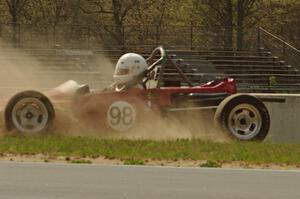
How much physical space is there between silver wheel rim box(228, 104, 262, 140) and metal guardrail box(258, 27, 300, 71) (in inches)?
1113

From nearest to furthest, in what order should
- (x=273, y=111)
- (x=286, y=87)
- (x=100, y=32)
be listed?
(x=273, y=111) → (x=286, y=87) → (x=100, y=32)

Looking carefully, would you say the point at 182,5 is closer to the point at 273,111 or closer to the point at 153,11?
the point at 153,11

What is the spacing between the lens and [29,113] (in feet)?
44.3

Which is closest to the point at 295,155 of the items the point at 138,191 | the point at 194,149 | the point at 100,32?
the point at 194,149

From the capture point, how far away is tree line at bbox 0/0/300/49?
46031mm

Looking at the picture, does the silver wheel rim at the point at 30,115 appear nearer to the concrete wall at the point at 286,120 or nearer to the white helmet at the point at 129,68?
the white helmet at the point at 129,68

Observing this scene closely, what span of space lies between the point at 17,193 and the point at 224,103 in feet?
21.2

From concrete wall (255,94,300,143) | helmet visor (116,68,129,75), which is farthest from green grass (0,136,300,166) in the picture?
concrete wall (255,94,300,143)

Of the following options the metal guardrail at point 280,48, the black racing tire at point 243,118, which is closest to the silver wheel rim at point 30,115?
the black racing tire at point 243,118

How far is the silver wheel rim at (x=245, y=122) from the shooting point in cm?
1375

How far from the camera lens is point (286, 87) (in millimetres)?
36531

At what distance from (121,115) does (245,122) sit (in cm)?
253

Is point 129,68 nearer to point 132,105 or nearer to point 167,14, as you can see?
point 132,105

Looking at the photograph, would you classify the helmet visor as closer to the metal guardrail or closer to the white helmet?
the white helmet
